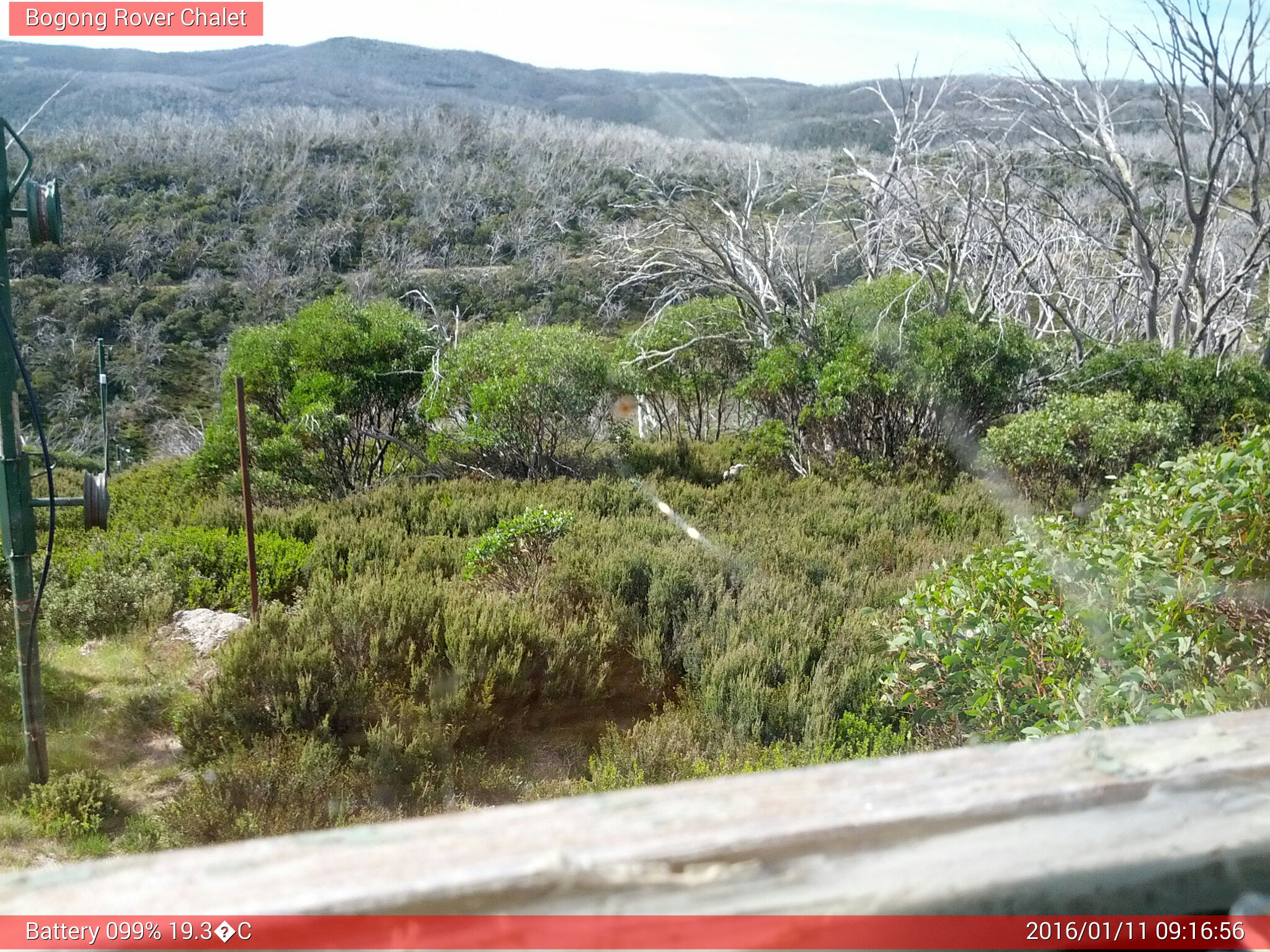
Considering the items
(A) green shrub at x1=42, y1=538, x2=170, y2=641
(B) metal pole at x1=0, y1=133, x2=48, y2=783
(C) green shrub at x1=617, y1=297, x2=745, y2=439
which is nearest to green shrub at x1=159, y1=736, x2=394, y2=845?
(B) metal pole at x1=0, y1=133, x2=48, y2=783

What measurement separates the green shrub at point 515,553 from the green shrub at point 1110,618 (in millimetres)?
3123

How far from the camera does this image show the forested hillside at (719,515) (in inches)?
142

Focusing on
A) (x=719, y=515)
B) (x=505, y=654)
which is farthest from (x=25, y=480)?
(x=719, y=515)

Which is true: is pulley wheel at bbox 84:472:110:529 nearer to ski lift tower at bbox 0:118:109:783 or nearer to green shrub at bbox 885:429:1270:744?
ski lift tower at bbox 0:118:109:783

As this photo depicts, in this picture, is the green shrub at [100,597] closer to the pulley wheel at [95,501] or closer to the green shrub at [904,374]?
the pulley wheel at [95,501]

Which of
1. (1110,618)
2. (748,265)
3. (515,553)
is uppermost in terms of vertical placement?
(748,265)

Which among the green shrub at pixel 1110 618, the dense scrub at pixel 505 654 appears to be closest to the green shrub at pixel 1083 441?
the dense scrub at pixel 505 654

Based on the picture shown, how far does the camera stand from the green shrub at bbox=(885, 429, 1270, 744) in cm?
249

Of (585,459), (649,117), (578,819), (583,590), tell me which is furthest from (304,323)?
(649,117)

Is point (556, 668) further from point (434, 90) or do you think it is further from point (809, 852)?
point (434, 90)

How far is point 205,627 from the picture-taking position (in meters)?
6.32

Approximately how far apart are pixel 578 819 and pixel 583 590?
5457mm

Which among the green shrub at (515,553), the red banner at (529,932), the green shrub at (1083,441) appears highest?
the red banner at (529,932)

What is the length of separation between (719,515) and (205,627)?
4.44 meters
